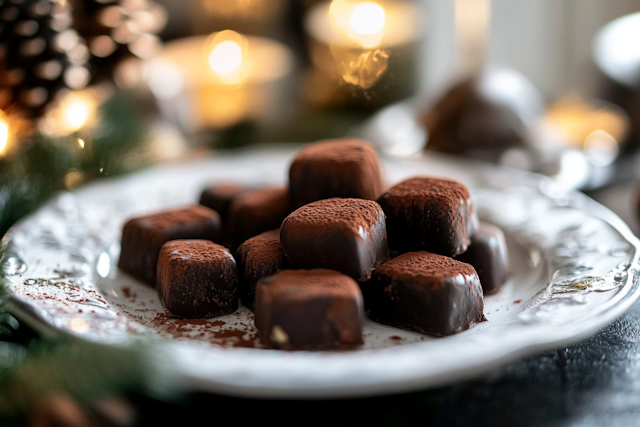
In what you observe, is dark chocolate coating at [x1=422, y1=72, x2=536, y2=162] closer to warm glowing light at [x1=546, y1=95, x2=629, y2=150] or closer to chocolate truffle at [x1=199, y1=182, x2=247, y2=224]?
warm glowing light at [x1=546, y1=95, x2=629, y2=150]

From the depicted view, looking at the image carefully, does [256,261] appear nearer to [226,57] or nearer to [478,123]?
[478,123]

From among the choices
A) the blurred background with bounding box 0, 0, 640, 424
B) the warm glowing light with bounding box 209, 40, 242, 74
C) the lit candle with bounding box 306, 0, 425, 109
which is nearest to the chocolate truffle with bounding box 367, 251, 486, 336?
the blurred background with bounding box 0, 0, 640, 424

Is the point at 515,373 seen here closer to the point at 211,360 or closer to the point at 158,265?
the point at 211,360

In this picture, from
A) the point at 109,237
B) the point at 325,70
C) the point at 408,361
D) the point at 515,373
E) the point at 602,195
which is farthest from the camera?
the point at 325,70

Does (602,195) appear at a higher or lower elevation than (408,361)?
lower

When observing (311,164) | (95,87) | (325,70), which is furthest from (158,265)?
(325,70)
